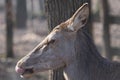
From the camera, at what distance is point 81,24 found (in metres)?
7.84

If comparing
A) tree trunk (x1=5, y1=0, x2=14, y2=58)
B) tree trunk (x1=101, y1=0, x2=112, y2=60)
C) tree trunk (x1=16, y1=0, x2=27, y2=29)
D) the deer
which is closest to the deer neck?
the deer

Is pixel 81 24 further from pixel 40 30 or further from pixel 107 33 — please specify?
pixel 40 30

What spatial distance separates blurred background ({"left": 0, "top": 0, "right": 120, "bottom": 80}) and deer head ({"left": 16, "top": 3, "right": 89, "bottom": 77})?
1.33 meters

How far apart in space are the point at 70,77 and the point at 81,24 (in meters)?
0.81

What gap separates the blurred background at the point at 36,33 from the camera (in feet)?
48.1

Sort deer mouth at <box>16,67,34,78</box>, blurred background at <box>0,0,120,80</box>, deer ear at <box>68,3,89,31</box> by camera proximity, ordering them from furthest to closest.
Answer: blurred background at <box>0,0,120,80</box>, deer mouth at <box>16,67,34,78</box>, deer ear at <box>68,3,89,31</box>

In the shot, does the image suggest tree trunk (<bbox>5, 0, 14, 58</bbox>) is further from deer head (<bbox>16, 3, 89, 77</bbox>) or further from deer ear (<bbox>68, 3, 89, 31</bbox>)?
deer ear (<bbox>68, 3, 89, 31</bbox>)

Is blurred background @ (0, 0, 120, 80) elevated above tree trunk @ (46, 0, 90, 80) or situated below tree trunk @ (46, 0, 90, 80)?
below

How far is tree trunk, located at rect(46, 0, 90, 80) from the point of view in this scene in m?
9.30

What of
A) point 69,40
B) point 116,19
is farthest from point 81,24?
point 116,19

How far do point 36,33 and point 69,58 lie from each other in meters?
14.1

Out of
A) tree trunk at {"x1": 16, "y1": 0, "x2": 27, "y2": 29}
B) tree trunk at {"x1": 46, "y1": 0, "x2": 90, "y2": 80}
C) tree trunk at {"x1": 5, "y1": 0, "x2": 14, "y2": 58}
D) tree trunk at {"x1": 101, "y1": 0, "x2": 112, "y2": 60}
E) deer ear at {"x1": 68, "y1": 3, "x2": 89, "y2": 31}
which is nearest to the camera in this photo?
deer ear at {"x1": 68, "y1": 3, "x2": 89, "y2": 31}

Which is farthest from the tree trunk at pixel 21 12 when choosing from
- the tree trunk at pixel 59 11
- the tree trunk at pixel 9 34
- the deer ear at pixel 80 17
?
the deer ear at pixel 80 17

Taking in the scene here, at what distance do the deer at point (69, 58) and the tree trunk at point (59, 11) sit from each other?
1214mm
